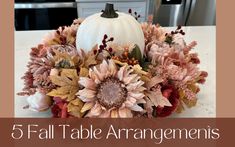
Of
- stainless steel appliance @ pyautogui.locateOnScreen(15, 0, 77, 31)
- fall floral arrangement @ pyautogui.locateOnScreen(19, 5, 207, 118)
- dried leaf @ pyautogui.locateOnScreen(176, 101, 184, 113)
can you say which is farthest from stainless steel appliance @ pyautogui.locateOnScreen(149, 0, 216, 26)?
dried leaf @ pyautogui.locateOnScreen(176, 101, 184, 113)

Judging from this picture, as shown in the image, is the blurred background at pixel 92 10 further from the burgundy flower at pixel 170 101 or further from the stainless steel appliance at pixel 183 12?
the burgundy flower at pixel 170 101

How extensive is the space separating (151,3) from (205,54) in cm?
88

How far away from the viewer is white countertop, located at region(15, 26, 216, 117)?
839 millimetres

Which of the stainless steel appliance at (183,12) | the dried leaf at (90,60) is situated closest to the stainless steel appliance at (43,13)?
the stainless steel appliance at (183,12)

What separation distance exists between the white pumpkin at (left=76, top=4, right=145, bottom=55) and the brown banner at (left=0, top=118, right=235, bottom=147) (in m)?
0.21

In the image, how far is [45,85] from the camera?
0.77 metres

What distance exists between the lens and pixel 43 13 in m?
2.02

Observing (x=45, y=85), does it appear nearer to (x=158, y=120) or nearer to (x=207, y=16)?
(x=158, y=120)

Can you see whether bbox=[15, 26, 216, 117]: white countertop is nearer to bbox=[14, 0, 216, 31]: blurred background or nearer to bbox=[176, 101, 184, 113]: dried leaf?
bbox=[176, 101, 184, 113]: dried leaf

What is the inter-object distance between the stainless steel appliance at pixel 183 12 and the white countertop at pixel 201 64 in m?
0.64

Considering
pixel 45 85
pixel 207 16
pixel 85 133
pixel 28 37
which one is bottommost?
pixel 85 133

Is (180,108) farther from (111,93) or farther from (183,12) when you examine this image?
(183,12)

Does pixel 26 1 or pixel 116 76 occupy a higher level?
pixel 26 1

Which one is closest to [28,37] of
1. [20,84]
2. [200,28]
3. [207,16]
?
[20,84]
